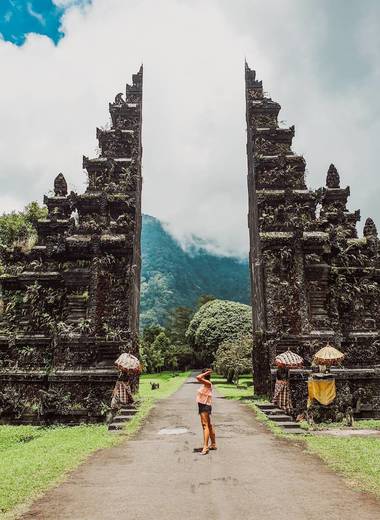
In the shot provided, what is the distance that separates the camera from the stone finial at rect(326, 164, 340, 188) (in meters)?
22.9

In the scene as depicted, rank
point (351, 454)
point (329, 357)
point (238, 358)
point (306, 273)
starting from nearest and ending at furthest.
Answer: point (351, 454), point (329, 357), point (306, 273), point (238, 358)

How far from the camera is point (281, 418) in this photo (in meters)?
14.4

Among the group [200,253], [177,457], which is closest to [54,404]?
[177,457]

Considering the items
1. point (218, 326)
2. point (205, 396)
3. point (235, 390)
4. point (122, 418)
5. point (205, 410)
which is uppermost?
point (218, 326)

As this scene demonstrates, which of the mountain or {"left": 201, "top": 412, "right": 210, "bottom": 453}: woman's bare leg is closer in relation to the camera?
{"left": 201, "top": 412, "right": 210, "bottom": 453}: woman's bare leg

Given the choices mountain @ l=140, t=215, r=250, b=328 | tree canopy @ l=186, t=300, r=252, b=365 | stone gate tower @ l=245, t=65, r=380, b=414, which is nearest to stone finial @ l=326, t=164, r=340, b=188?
stone gate tower @ l=245, t=65, r=380, b=414

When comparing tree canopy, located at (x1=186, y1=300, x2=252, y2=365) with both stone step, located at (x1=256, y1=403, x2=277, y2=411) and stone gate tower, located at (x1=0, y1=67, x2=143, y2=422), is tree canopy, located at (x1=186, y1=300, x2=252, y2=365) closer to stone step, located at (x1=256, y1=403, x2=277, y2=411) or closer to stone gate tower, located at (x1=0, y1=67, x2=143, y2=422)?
stone gate tower, located at (x1=0, y1=67, x2=143, y2=422)

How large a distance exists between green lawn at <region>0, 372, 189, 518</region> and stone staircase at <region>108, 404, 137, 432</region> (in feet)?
0.62

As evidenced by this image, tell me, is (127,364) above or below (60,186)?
below

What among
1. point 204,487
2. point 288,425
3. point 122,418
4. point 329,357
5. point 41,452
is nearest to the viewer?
point 204,487

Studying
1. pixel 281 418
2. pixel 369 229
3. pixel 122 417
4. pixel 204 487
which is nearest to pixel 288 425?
pixel 281 418

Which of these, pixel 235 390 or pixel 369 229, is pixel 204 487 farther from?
pixel 235 390

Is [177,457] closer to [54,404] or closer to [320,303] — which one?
[54,404]

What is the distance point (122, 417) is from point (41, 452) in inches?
165
